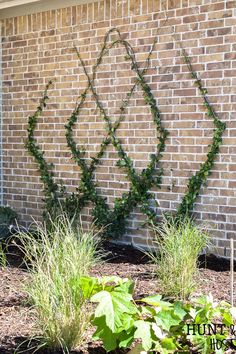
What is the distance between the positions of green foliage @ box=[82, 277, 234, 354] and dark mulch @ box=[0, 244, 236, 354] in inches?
14.2

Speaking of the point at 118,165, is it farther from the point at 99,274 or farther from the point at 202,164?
the point at 99,274

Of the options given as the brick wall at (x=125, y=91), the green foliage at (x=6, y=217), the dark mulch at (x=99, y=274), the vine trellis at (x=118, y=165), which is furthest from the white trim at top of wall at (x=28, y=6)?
the dark mulch at (x=99, y=274)

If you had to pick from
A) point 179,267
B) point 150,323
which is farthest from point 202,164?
point 150,323

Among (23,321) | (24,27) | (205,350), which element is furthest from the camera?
(24,27)

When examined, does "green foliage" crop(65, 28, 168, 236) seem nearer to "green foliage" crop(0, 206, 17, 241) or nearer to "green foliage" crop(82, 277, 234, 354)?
"green foliage" crop(0, 206, 17, 241)

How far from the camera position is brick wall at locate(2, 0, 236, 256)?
529 centimetres

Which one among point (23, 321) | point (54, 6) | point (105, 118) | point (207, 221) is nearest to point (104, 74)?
point (105, 118)

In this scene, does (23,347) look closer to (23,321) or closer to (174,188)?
(23,321)

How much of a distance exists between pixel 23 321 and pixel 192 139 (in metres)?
2.73

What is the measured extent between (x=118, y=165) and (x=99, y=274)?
5.19 feet

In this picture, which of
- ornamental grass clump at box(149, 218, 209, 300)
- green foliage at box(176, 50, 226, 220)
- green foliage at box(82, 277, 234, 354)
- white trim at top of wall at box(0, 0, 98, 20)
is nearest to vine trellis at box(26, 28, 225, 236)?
green foliage at box(176, 50, 226, 220)

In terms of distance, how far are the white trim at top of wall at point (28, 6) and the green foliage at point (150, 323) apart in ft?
14.0

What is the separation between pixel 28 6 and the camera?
6.68 m

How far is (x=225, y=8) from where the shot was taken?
5.21 meters
